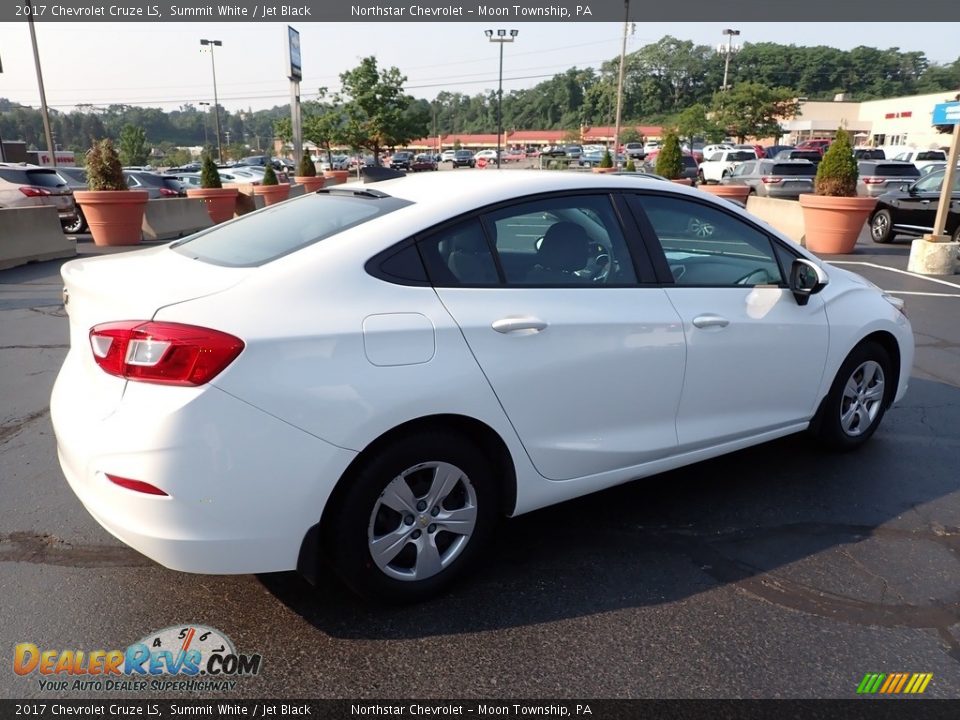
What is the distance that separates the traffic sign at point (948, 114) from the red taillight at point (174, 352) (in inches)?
432

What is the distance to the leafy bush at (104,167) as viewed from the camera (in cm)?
1234

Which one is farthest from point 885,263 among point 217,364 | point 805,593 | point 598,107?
point 598,107

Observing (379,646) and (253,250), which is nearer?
(379,646)

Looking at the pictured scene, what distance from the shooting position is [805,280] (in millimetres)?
3734

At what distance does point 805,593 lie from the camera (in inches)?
116

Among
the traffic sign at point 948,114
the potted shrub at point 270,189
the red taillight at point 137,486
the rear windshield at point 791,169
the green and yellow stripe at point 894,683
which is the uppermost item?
the traffic sign at point 948,114

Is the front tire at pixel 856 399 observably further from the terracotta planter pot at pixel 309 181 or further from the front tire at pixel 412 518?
the terracotta planter pot at pixel 309 181

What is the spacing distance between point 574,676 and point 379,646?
70 cm

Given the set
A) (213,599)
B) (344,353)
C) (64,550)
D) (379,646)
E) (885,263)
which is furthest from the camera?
(885,263)

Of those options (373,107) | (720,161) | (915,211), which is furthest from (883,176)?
(373,107)

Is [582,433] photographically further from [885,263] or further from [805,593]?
[885,263]

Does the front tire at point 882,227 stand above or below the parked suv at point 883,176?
below

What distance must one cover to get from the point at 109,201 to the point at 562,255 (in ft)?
39.5

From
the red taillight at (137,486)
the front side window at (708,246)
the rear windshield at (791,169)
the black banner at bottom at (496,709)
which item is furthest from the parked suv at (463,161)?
the black banner at bottom at (496,709)
